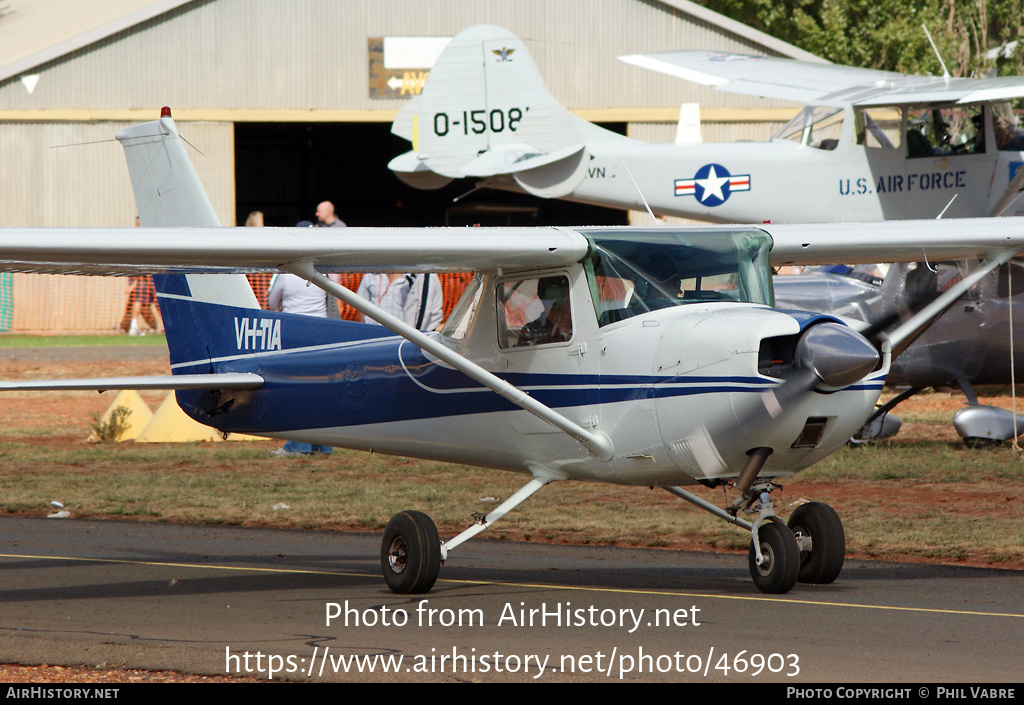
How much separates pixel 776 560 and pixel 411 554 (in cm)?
207

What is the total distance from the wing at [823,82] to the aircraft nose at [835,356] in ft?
34.3

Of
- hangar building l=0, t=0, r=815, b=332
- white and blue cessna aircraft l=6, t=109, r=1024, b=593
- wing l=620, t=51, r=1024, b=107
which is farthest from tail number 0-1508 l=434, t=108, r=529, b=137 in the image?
hangar building l=0, t=0, r=815, b=332

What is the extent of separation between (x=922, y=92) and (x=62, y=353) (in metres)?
17.1

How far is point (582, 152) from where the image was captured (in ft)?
65.1

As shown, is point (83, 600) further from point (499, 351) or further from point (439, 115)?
point (439, 115)

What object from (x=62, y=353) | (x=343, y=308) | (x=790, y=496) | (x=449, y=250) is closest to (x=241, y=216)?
(x=62, y=353)

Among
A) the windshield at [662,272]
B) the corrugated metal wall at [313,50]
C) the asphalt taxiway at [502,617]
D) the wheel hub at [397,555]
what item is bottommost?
the asphalt taxiway at [502,617]

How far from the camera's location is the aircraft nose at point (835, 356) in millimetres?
6539

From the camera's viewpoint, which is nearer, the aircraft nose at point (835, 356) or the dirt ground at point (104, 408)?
the dirt ground at point (104, 408)

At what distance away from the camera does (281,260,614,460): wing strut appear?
7.32 metres

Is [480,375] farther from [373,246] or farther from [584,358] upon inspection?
[373,246]

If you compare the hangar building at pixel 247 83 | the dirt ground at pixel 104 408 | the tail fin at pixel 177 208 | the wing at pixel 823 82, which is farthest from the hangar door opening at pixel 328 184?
the tail fin at pixel 177 208

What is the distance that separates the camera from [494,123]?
67.4ft

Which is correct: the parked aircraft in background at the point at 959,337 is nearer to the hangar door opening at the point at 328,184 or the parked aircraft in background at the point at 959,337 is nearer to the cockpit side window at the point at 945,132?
the cockpit side window at the point at 945,132
